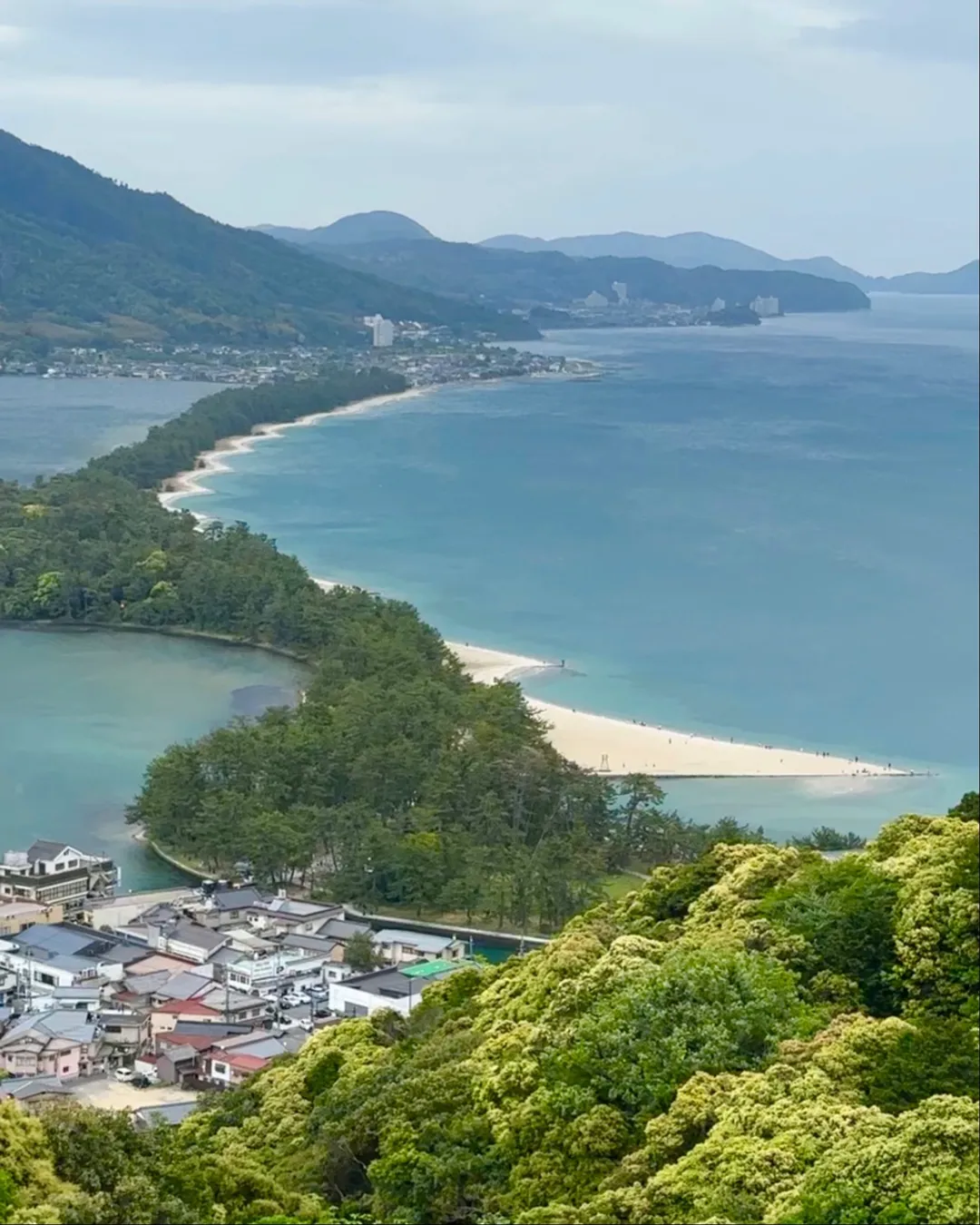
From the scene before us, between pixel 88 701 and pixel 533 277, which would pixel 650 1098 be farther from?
pixel 533 277

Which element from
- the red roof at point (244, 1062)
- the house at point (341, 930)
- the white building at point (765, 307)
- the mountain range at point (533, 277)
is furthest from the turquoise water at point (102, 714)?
the mountain range at point (533, 277)

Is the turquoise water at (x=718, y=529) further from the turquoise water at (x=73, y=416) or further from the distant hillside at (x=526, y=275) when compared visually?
the distant hillside at (x=526, y=275)

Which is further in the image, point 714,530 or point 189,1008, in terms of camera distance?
point 714,530

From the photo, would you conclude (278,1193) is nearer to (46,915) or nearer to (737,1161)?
(737,1161)

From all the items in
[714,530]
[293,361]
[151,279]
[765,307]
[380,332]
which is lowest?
[714,530]

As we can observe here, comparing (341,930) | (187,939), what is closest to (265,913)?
(341,930)

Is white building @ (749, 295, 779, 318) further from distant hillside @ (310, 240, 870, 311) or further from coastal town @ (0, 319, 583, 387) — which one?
coastal town @ (0, 319, 583, 387)

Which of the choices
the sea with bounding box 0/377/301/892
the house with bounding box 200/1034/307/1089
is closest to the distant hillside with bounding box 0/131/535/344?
the sea with bounding box 0/377/301/892
